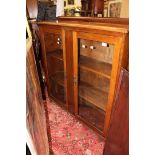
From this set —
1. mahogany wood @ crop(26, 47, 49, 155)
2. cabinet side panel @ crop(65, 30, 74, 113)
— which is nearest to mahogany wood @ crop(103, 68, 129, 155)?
mahogany wood @ crop(26, 47, 49, 155)

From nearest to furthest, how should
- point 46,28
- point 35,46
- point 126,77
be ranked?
1. point 126,77
2. point 46,28
3. point 35,46

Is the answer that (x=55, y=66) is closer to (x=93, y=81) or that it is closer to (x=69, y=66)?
(x=69, y=66)

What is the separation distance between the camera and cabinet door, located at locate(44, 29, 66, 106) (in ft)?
7.43

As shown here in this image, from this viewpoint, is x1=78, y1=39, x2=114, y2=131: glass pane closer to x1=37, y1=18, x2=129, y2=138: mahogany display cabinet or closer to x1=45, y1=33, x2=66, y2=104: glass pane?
x1=37, y1=18, x2=129, y2=138: mahogany display cabinet

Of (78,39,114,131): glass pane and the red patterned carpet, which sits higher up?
(78,39,114,131): glass pane

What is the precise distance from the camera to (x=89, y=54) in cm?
205

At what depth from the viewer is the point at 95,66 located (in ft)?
6.34

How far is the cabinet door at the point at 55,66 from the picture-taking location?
7.43 ft

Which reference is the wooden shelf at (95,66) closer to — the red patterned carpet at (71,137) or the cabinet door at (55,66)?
the cabinet door at (55,66)

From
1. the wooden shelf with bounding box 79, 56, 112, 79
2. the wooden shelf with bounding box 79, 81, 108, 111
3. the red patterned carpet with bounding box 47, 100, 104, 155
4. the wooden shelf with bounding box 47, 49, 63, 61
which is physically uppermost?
the wooden shelf with bounding box 47, 49, 63, 61
